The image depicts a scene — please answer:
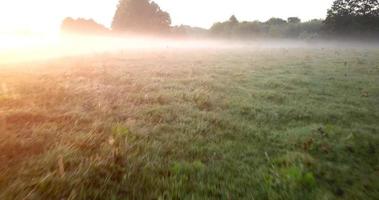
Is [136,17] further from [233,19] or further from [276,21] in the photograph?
[276,21]

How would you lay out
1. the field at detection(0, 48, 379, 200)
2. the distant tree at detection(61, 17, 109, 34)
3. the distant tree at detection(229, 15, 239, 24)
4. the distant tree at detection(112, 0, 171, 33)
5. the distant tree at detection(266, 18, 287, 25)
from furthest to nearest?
the distant tree at detection(266, 18, 287, 25) < the distant tree at detection(229, 15, 239, 24) < the distant tree at detection(112, 0, 171, 33) < the distant tree at detection(61, 17, 109, 34) < the field at detection(0, 48, 379, 200)

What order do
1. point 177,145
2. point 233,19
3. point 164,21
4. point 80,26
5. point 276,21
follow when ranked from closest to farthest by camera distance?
point 177,145
point 80,26
point 164,21
point 233,19
point 276,21

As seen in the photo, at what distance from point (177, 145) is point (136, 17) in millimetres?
50481

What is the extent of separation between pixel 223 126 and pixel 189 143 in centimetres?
139

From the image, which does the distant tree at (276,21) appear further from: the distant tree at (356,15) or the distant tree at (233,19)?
the distant tree at (356,15)

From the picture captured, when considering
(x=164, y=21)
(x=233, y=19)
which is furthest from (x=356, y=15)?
(x=164, y=21)

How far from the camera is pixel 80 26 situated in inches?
1982

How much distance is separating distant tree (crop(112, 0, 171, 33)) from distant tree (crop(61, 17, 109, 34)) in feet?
11.6

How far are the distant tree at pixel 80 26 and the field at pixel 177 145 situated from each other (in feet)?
146

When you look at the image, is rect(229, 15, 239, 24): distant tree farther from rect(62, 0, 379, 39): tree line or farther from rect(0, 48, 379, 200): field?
rect(0, 48, 379, 200): field

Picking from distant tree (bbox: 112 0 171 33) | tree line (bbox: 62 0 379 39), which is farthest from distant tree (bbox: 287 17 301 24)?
distant tree (bbox: 112 0 171 33)

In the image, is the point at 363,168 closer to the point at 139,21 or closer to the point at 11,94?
the point at 11,94

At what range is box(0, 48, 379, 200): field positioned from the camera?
340 centimetres

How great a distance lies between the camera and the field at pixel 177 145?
340cm
